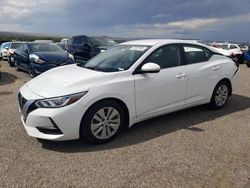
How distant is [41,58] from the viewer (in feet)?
32.7

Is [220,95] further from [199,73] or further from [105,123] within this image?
[105,123]

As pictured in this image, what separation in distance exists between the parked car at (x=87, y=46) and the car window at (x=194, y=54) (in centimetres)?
818

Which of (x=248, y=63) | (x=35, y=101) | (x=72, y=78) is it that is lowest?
(x=248, y=63)

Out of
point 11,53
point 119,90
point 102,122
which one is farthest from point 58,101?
point 11,53

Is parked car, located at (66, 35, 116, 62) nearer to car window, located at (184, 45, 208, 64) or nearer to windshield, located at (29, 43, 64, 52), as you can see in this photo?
windshield, located at (29, 43, 64, 52)

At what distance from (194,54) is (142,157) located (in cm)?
269

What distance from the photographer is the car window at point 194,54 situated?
5.35 metres

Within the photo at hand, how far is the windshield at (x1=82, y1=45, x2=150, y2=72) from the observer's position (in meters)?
4.59

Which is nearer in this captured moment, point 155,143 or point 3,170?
point 3,170

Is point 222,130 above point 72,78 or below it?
below

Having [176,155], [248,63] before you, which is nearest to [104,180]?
[176,155]

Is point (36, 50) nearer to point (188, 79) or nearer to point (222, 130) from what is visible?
point (188, 79)

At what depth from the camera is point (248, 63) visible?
16.4 metres

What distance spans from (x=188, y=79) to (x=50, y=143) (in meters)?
2.72
